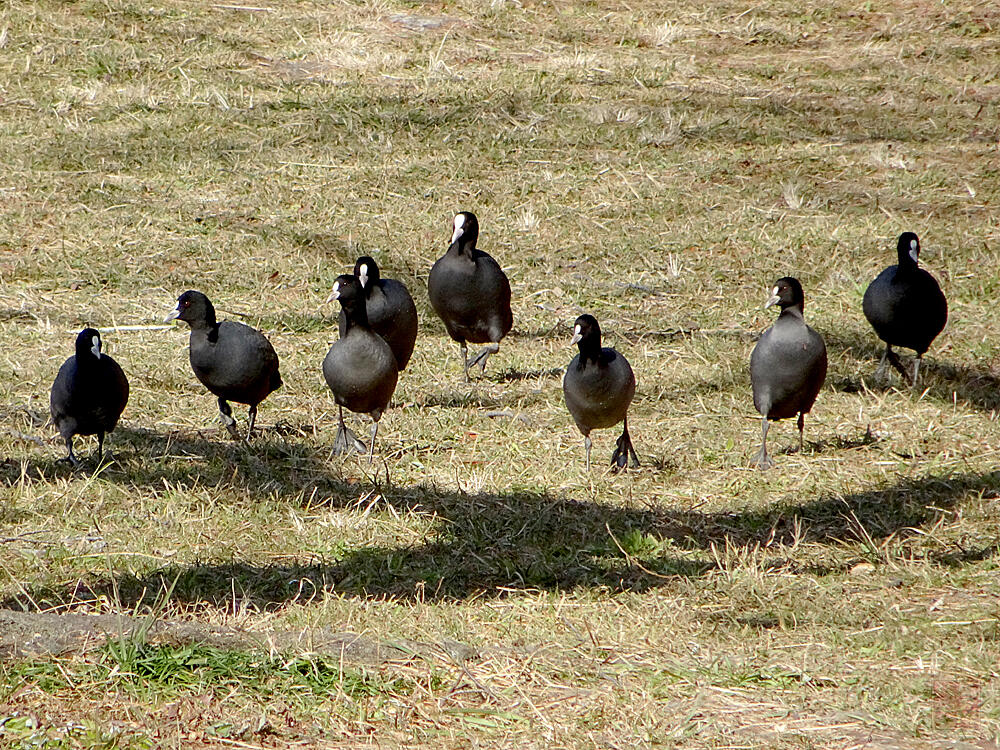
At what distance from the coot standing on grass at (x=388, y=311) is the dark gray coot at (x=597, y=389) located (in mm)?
1360

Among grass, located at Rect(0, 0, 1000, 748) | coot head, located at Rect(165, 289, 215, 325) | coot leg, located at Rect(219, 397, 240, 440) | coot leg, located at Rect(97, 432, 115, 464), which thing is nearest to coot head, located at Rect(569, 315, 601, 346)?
grass, located at Rect(0, 0, 1000, 748)

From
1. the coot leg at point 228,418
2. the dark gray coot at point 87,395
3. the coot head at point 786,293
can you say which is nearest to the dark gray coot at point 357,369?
the coot leg at point 228,418

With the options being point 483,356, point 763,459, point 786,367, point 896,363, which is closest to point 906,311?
point 896,363

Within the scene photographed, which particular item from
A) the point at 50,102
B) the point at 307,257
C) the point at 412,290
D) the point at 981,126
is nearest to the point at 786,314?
the point at 412,290

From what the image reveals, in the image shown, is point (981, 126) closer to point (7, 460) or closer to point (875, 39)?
point (875, 39)

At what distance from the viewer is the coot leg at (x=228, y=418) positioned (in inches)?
261

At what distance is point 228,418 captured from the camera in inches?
266

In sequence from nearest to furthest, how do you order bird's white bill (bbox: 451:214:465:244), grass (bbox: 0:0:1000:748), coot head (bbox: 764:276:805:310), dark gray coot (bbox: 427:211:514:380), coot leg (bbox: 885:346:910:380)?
grass (bbox: 0:0:1000:748), coot head (bbox: 764:276:805:310), coot leg (bbox: 885:346:910:380), dark gray coot (bbox: 427:211:514:380), bird's white bill (bbox: 451:214:465:244)

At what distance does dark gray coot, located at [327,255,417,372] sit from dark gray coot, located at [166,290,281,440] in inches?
23.4

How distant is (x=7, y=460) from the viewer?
6.10 meters

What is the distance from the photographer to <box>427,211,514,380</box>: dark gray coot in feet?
25.8

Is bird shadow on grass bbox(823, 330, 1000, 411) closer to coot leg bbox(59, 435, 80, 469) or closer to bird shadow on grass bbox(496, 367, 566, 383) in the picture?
bird shadow on grass bbox(496, 367, 566, 383)

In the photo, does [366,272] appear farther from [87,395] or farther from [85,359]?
[87,395]

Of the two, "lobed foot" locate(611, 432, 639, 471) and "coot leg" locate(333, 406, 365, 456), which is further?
"coot leg" locate(333, 406, 365, 456)
